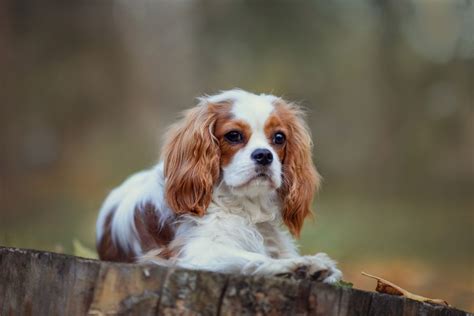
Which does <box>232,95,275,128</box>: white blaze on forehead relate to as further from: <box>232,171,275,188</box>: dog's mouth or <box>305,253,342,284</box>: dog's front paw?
<box>305,253,342,284</box>: dog's front paw

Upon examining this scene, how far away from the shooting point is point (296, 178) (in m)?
4.93

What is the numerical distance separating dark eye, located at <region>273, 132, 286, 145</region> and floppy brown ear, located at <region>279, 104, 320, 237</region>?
0.30 feet

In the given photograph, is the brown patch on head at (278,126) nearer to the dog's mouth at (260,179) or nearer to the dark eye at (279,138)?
the dark eye at (279,138)

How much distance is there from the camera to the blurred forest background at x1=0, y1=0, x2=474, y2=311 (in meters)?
13.1

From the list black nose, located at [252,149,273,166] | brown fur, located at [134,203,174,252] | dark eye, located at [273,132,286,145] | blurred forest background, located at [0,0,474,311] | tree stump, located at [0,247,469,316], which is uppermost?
blurred forest background, located at [0,0,474,311]

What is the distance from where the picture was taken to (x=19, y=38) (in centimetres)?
1434

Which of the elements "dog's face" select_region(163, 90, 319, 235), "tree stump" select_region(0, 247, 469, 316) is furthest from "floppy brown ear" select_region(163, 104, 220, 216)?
"tree stump" select_region(0, 247, 469, 316)

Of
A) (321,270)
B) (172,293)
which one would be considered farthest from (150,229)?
(172,293)

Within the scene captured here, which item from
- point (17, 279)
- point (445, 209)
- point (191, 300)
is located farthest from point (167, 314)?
point (445, 209)

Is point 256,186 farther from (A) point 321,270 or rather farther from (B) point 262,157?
(A) point 321,270

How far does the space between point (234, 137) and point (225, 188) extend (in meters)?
0.28

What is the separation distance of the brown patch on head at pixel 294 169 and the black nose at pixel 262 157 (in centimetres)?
24

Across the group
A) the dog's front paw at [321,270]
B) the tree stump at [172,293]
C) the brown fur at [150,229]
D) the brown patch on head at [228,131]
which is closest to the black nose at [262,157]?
the brown patch on head at [228,131]

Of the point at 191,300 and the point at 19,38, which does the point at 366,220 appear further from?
the point at 191,300
